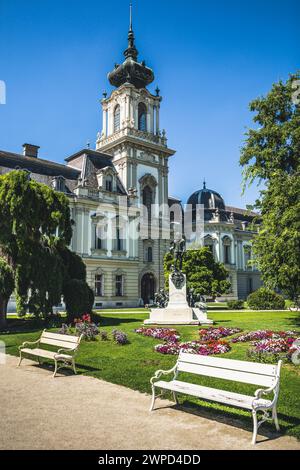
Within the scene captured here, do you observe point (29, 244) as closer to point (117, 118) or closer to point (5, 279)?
point (5, 279)

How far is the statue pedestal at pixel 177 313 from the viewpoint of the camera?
2034 centimetres

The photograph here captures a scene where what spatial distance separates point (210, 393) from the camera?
6457 mm

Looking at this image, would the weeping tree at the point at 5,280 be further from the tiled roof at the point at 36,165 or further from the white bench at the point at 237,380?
the tiled roof at the point at 36,165

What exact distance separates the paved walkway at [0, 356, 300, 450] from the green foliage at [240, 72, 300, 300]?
1291 centimetres

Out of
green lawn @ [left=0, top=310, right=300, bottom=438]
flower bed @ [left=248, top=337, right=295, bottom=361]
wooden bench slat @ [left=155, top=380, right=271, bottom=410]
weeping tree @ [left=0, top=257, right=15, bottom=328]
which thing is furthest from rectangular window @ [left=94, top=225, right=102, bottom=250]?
wooden bench slat @ [left=155, top=380, right=271, bottom=410]

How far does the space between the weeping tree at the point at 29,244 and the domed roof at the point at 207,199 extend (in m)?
41.0

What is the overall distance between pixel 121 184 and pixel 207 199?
19454 mm

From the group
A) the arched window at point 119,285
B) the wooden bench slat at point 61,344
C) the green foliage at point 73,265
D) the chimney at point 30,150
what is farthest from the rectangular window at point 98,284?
the wooden bench slat at point 61,344

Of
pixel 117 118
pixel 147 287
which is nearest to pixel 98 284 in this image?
pixel 147 287

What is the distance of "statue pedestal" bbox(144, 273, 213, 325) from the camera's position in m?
20.3

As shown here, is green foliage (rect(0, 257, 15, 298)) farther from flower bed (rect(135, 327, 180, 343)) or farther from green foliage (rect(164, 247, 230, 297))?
green foliage (rect(164, 247, 230, 297))
